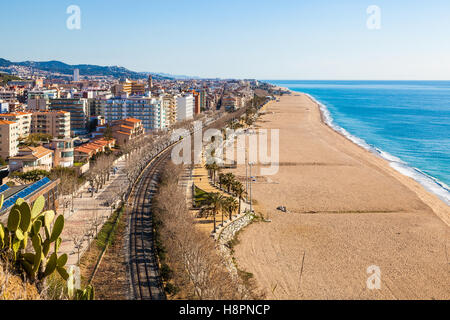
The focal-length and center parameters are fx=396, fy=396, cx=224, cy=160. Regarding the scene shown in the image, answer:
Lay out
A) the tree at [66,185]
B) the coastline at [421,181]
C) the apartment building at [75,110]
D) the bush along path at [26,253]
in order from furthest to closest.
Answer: the apartment building at [75,110], the coastline at [421,181], the tree at [66,185], the bush along path at [26,253]

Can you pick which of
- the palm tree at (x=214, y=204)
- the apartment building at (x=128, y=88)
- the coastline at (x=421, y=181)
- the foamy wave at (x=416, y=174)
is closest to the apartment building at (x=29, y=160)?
the palm tree at (x=214, y=204)

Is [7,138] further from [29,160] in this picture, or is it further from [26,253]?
[26,253]

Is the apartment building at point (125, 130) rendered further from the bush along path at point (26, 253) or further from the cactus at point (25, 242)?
the bush along path at point (26, 253)

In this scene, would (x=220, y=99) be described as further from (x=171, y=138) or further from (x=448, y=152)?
(x=448, y=152)

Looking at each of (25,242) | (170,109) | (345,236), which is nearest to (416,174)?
(345,236)
